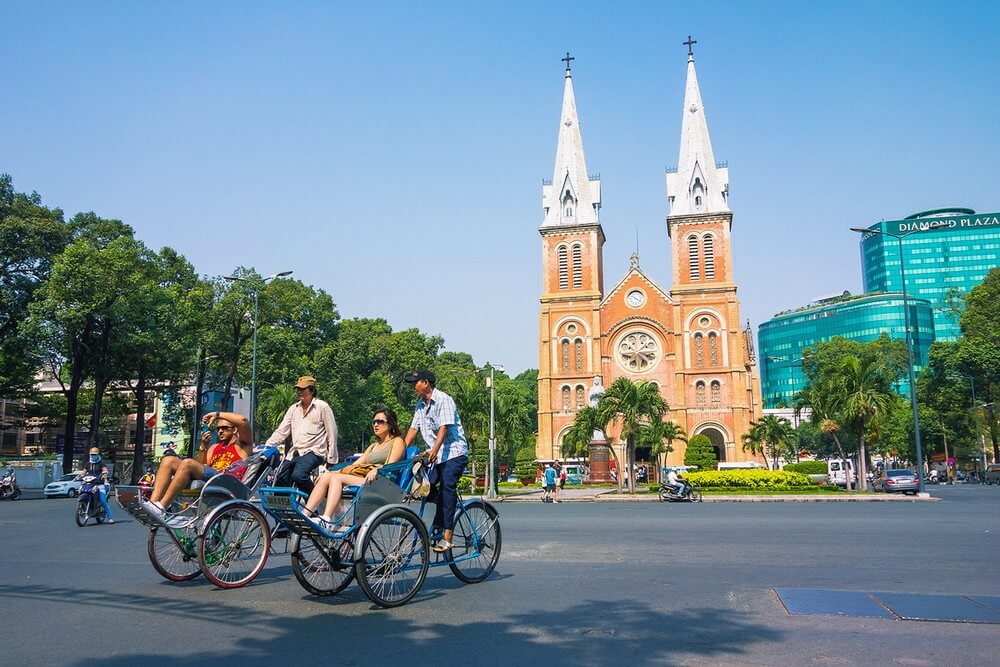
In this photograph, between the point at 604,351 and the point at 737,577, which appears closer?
the point at 737,577

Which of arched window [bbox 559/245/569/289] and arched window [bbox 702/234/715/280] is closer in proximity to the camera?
arched window [bbox 702/234/715/280]

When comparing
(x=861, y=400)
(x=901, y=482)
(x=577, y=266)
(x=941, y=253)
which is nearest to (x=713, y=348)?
(x=577, y=266)

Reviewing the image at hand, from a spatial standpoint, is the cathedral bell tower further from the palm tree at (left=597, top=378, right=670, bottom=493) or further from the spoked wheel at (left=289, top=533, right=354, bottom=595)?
the spoked wheel at (left=289, top=533, right=354, bottom=595)

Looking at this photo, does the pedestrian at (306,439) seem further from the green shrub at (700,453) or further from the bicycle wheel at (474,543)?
the green shrub at (700,453)

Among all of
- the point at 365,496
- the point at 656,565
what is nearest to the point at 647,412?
the point at 656,565

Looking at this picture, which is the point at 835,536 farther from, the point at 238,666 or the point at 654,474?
the point at 654,474

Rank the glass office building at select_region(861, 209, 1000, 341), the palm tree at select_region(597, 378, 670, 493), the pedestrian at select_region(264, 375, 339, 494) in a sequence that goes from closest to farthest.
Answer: the pedestrian at select_region(264, 375, 339, 494), the palm tree at select_region(597, 378, 670, 493), the glass office building at select_region(861, 209, 1000, 341)

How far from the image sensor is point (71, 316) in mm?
33781

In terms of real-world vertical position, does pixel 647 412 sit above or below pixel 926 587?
above

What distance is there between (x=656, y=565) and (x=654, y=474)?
49262 millimetres

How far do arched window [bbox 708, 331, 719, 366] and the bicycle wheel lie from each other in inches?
2167

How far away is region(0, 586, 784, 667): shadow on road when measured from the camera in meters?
4.49

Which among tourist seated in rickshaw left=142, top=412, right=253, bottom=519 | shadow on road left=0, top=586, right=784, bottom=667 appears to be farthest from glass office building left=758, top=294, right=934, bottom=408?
shadow on road left=0, top=586, right=784, bottom=667

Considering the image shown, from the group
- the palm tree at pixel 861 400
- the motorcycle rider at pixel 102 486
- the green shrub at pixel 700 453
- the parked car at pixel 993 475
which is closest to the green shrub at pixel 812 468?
the green shrub at pixel 700 453
